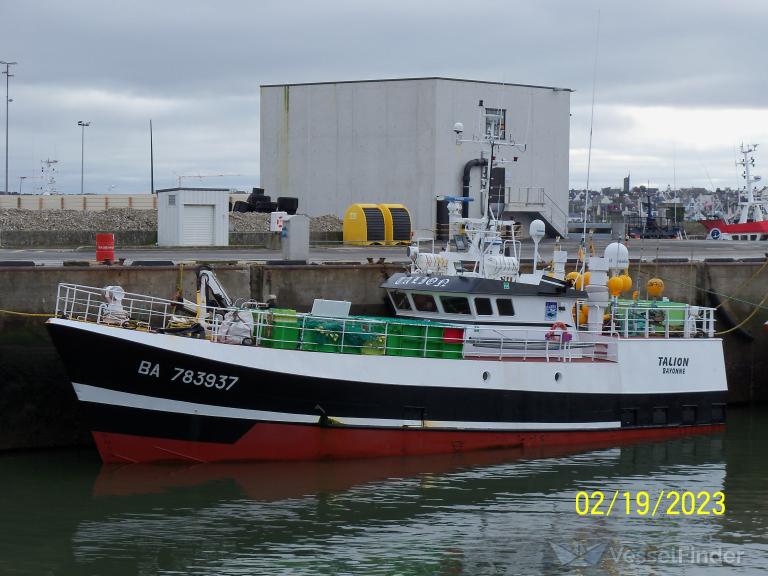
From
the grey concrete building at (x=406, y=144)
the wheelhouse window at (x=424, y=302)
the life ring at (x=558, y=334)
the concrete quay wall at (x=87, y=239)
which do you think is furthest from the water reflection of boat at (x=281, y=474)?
the grey concrete building at (x=406, y=144)

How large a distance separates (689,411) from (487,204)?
620 centimetres

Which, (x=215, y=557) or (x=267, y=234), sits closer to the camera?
(x=215, y=557)

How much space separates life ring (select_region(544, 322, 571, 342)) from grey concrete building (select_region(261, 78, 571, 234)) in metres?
23.1

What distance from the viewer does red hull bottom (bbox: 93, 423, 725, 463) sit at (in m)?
19.4

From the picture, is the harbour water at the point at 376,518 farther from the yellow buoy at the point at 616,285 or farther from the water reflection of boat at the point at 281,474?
the yellow buoy at the point at 616,285

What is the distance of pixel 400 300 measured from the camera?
22828 mm

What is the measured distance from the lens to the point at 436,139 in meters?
46.6

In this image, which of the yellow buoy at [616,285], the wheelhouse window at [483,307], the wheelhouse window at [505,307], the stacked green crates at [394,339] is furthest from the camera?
the yellow buoy at [616,285]

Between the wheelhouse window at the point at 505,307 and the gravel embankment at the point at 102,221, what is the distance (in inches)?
810

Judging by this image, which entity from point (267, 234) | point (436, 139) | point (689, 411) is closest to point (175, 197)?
point (267, 234)

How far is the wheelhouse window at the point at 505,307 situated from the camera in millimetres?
22078

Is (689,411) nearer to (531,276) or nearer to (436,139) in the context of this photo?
(531,276)

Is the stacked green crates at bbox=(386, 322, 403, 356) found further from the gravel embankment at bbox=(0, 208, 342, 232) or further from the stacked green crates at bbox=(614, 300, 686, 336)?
the gravel embankment at bbox=(0, 208, 342, 232)
